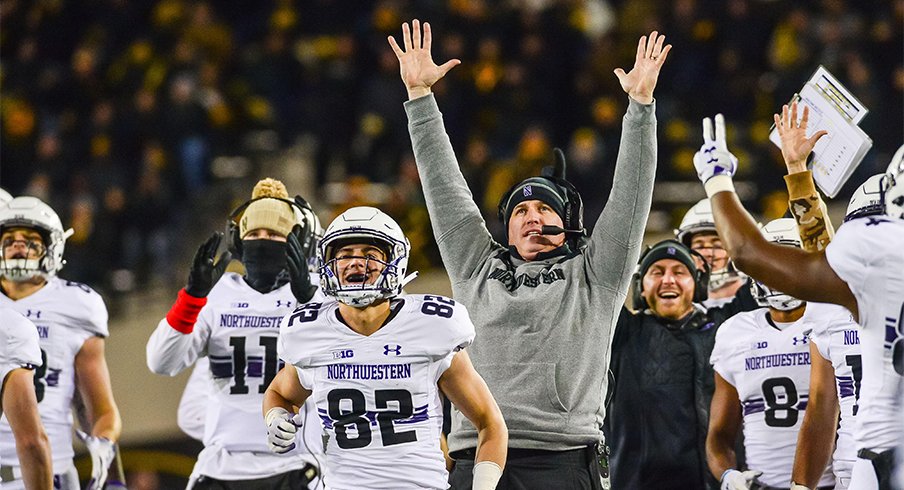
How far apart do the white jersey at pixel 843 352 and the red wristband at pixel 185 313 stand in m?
2.61

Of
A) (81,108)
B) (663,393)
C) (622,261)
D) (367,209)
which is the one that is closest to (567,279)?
(622,261)

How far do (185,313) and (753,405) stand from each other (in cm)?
251

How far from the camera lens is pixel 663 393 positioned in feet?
21.2

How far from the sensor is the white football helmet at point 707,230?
7320mm

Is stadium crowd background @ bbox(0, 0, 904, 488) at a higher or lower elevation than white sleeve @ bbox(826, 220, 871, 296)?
higher

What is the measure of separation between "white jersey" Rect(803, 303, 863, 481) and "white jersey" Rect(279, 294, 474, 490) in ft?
5.02

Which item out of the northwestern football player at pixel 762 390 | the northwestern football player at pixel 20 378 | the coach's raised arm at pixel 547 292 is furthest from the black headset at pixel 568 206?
the northwestern football player at pixel 20 378

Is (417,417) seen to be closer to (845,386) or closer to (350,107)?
(845,386)

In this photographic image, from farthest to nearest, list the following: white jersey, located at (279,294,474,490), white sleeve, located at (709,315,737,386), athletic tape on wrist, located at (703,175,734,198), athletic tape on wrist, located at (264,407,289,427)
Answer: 1. white sleeve, located at (709,315,737,386)
2. athletic tape on wrist, located at (264,407,289,427)
3. white jersey, located at (279,294,474,490)
4. athletic tape on wrist, located at (703,175,734,198)

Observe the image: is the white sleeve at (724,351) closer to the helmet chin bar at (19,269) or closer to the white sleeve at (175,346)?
the white sleeve at (175,346)

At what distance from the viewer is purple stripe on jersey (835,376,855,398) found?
5426 mm

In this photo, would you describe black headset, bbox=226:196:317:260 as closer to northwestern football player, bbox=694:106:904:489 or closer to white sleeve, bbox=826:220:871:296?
northwestern football player, bbox=694:106:904:489

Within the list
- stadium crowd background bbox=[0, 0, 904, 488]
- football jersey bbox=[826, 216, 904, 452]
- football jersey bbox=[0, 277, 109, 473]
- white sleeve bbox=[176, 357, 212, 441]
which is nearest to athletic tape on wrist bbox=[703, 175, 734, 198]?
football jersey bbox=[826, 216, 904, 452]

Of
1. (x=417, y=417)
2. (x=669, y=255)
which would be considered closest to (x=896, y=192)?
(x=417, y=417)
